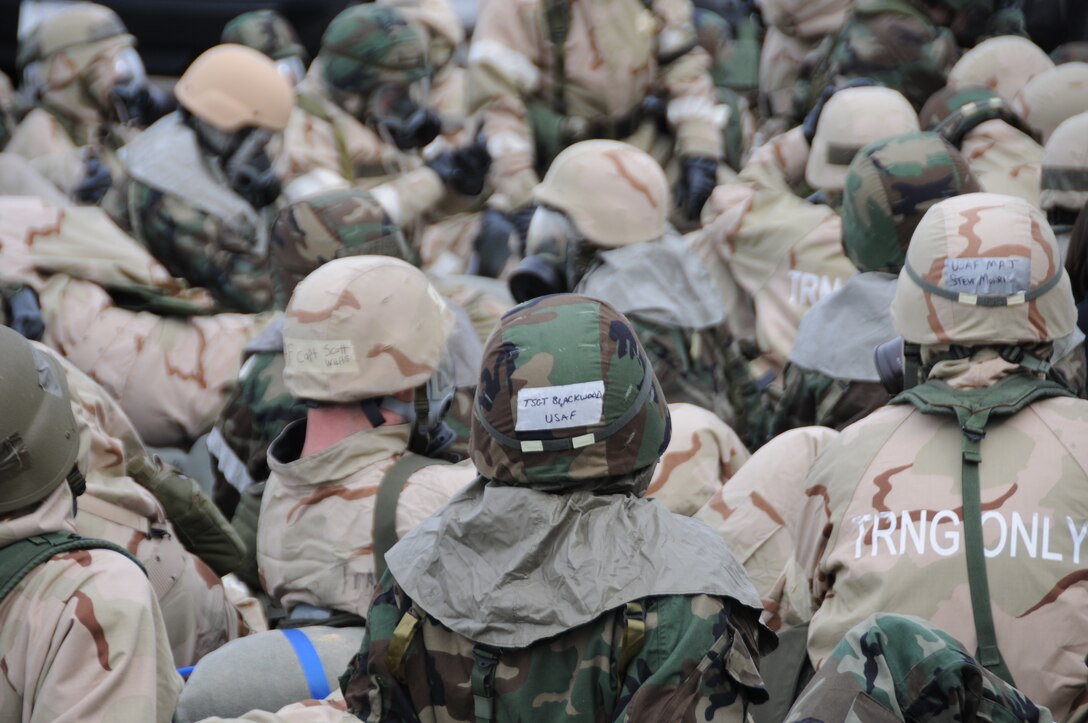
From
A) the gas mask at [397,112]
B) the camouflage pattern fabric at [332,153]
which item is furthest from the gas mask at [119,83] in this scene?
the gas mask at [397,112]

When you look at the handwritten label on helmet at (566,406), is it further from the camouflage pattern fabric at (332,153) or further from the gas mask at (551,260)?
the camouflage pattern fabric at (332,153)

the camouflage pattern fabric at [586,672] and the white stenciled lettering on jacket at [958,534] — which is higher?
the camouflage pattern fabric at [586,672]

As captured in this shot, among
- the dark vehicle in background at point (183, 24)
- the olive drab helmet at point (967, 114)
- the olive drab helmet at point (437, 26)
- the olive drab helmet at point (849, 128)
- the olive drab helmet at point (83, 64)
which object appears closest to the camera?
the olive drab helmet at point (849, 128)

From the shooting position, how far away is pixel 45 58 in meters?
9.10

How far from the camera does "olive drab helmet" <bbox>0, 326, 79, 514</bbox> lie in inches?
117

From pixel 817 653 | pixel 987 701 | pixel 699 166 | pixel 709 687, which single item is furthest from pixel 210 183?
pixel 987 701

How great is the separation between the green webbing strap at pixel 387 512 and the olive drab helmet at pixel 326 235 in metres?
1.60

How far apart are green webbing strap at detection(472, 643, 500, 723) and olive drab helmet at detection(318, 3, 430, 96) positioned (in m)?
5.42

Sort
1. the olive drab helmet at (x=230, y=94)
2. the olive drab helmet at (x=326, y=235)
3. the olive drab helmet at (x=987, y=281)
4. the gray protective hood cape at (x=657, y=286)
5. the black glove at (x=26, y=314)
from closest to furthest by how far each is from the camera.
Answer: the olive drab helmet at (x=987, y=281), the olive drab helmet at (x=326, y=235), the gray protective hood cape at (x=657, y=286), the black glove at (x=26, y=314), the olive drab helmet at (x=230, y=94)

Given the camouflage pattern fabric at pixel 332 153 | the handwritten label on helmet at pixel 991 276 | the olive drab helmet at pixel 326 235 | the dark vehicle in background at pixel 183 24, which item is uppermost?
the handwritten label on helmet at pixel 991 276

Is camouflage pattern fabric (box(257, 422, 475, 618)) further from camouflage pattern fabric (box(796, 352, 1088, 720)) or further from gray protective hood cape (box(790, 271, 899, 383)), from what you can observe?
gray protective hood cape (box(790, 271, 899, 383))

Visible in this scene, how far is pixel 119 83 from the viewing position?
9.10 meters

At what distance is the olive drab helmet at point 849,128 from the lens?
6.21 metres

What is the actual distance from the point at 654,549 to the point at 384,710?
0.55m
